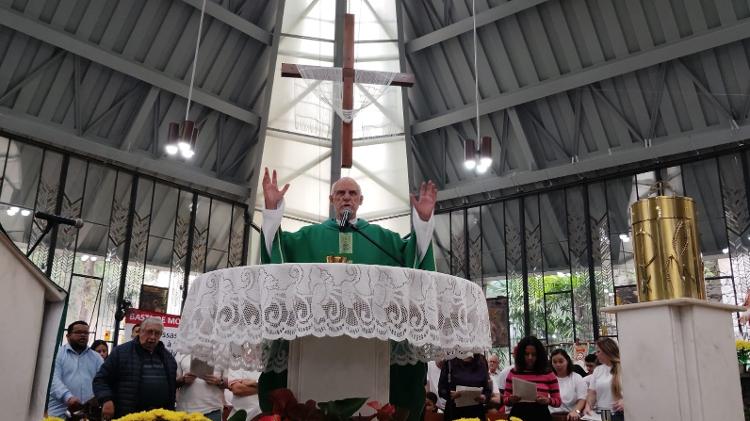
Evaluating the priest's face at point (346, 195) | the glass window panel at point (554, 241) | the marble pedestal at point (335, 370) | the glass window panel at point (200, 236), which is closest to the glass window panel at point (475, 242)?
the glass window panel at point (554, 241)

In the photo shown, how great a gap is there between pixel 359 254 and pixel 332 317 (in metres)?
0.80

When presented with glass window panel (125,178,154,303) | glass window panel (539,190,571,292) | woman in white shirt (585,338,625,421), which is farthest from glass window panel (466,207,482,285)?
woman in white shirt (585,338,625,421)

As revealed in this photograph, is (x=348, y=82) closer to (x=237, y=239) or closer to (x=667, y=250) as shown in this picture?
(x=667, y=250)

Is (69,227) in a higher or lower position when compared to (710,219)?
lower

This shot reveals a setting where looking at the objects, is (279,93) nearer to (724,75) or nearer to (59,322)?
(724,75)

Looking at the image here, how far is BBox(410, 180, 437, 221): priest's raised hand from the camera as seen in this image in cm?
239

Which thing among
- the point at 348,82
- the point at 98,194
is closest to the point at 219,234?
the point at 98,194

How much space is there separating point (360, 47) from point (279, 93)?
1638mm

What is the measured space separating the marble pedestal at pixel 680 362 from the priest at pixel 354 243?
2.83 ft

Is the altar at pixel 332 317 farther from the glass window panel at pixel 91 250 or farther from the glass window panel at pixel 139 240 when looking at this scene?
the glass window panel at pixel 139 240

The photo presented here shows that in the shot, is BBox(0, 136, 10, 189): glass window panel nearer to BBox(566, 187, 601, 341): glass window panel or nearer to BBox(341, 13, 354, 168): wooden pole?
BBox(341, 13, 354, 168): wooden pole

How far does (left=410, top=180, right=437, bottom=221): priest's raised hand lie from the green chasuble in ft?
0.49

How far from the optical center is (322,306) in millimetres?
1920

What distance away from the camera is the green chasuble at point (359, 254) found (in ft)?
8.23
